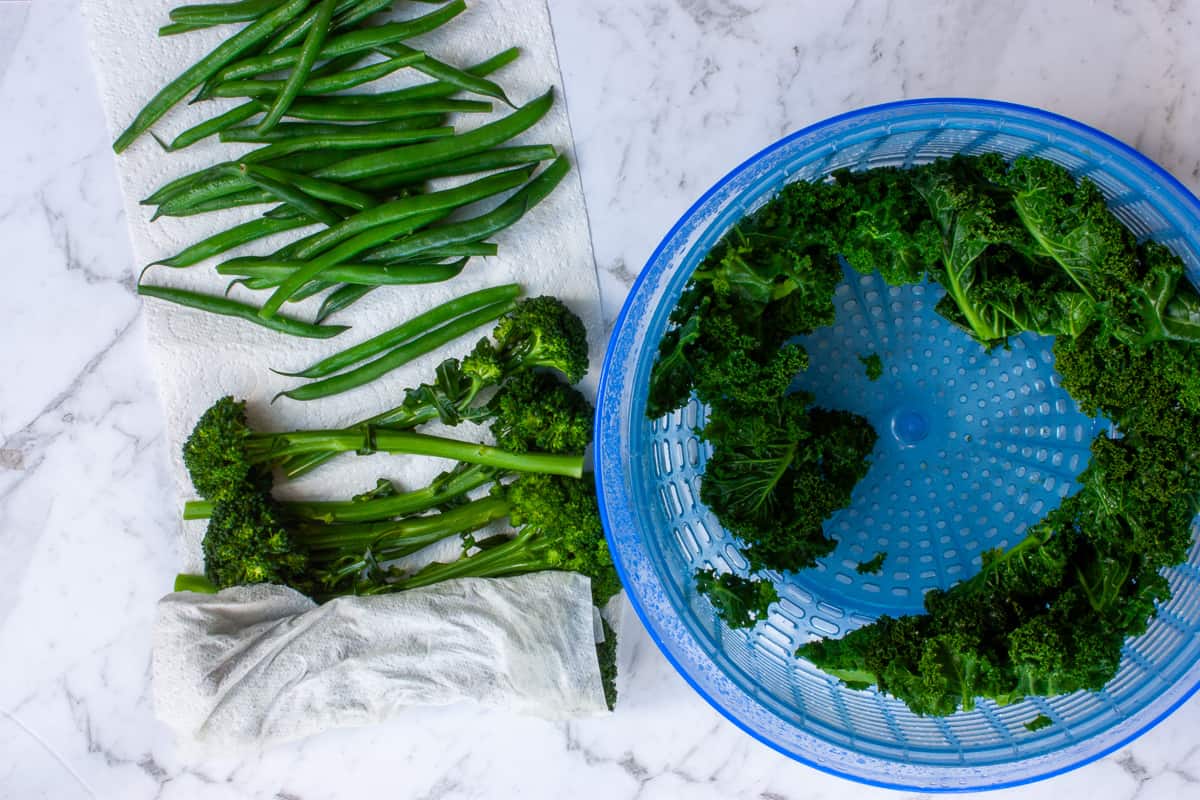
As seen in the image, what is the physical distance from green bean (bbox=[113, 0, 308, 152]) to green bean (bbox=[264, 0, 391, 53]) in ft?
0.06

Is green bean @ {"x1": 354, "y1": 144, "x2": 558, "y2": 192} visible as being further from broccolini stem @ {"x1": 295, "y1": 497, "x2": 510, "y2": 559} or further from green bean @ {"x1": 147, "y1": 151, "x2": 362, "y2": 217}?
broccolini stem @ {"x1": 295, "y1": 497, "x2": 510, "y2": 559}

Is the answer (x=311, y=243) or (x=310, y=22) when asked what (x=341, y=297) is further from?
(x=310, y=22)

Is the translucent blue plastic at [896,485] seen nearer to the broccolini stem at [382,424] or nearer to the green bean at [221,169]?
the broccolini stem at [382,424]

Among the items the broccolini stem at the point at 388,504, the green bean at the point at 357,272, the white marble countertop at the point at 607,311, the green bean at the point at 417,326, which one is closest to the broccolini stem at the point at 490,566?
the broccolini stem at the point at 388,504

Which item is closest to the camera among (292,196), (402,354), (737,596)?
(737,596)

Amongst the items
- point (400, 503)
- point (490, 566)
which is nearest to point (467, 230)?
point (400, 503)

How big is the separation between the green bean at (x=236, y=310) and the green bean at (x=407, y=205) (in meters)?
0.16

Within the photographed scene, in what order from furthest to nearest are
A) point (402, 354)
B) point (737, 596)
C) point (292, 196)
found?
point (402, 354) < point (292, 196) < point (737, 596)

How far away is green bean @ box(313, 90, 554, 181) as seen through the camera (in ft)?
6.55

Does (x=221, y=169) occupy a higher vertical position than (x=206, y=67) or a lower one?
lower

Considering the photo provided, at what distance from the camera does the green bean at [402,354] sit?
2.06m

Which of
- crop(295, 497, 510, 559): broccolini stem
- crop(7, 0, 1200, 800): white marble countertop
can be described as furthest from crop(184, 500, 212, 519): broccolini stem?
crop(295, 497, 510, 559): broccolini stem

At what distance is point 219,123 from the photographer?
204 cm

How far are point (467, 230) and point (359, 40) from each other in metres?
0.47
